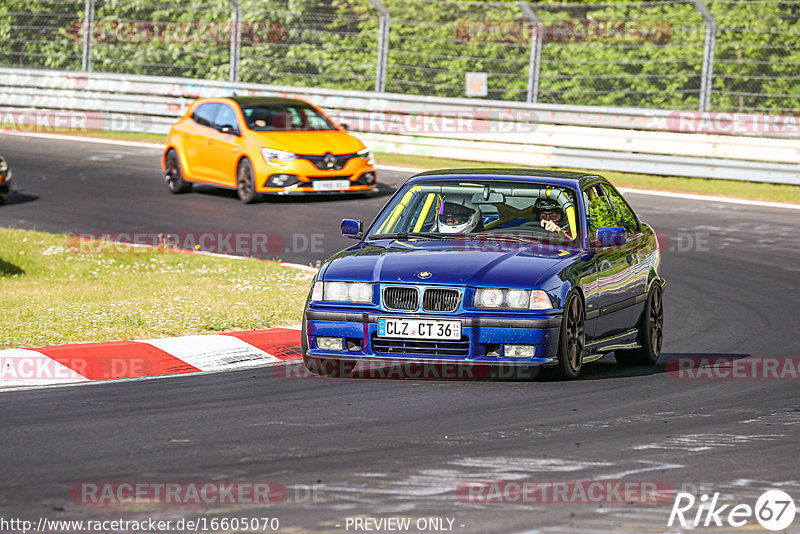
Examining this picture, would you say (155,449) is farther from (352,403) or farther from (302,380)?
(302,380)

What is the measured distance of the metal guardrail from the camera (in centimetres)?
2323

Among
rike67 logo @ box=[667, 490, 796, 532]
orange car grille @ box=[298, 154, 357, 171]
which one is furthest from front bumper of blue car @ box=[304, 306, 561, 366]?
orange car grille @ box=[298, 154, 357, 171]

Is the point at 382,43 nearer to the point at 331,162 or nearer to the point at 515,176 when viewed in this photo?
the point at 331,162

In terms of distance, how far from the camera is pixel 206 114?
74.6 ft

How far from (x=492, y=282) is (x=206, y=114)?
1437 cm

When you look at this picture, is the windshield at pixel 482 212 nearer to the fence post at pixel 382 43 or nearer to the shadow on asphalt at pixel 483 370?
the shadow on asphalt at pixel 483 370

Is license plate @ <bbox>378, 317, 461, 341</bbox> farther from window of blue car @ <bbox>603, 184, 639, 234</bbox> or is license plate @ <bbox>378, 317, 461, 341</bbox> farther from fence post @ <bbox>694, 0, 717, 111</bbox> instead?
fence post @ <bbox>694, 0, 717, 111</bbox>

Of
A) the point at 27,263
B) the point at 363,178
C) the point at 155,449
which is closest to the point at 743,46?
the point at 363,178

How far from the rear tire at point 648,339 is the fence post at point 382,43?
53.4ft

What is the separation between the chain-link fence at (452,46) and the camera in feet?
77.0

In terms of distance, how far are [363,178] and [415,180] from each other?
1081cm

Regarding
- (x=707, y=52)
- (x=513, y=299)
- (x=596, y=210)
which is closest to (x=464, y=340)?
(x=513, y=299)

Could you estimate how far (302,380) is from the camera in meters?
9.52

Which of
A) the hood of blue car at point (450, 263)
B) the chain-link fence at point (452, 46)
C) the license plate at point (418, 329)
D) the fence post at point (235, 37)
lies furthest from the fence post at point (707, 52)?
the license plate at point (418, 329)
